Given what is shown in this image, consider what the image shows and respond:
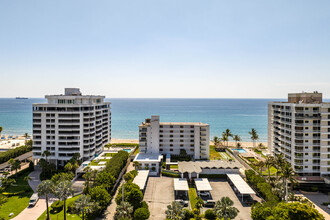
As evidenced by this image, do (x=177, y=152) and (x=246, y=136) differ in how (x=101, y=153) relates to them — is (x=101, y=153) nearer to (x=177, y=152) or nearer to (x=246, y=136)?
(x=177, y=152)

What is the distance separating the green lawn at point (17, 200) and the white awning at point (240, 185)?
45718 millimetres

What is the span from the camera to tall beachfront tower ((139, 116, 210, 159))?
3135 inches

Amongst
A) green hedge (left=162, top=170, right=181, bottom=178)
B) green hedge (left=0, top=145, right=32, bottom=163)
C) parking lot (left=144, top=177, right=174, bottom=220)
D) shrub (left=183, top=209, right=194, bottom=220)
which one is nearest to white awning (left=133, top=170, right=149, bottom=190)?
parking lot (left=144, top=177, right=174, bottom=220)

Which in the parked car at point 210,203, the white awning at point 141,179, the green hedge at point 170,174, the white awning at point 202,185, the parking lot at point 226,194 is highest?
the white awning at point 141,179

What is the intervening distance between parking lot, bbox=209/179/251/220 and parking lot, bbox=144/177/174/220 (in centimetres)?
1042

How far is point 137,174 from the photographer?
5897 cm

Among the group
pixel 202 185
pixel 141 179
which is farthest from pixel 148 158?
pixel 202 185

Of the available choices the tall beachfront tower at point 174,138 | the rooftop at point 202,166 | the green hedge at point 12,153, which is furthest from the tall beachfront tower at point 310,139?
the green hedge at point 12,153

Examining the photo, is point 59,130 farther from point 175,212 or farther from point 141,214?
point 175,212

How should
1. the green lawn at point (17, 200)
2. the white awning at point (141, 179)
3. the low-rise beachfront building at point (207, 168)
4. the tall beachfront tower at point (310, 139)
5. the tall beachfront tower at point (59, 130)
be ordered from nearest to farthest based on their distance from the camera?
the green lawn at point (17, 200) → the white awning at point (141, 179) → the tall beachfront tower at point (310, 139) → the low-rise beachfront building at point (207, 168) → the tall beachfront tower at point (59, 130)

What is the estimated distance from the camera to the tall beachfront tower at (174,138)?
79.6 metres

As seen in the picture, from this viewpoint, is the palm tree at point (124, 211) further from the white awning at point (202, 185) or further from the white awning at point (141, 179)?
the white awning at point (202, 185)

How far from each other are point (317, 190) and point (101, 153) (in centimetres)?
6553

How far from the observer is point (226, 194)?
51562 millimetres
